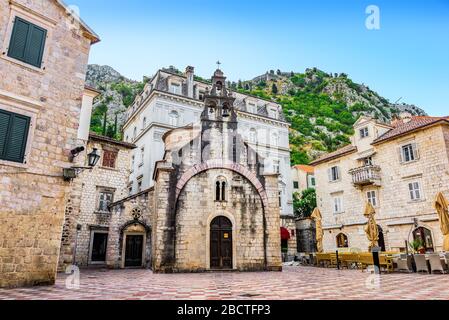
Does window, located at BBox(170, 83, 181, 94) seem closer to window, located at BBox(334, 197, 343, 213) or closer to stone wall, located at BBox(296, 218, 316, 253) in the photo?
window, located at BBox(334, 197, 343, 213)

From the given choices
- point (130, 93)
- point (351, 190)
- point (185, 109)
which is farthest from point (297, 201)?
point (130, 93)

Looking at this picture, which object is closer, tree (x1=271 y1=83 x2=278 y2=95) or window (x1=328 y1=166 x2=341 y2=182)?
window (x1=328 y1=166 x2=341 y2=182)

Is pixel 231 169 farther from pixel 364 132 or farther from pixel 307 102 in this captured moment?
pixel 307 102

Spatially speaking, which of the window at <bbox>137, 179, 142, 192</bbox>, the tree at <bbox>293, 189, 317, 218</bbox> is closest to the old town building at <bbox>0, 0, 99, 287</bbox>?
the window at <bbox>137, 179, 142, 192</bbox>

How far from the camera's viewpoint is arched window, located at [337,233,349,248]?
27641mm

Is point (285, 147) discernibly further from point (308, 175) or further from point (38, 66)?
point (38, 66)

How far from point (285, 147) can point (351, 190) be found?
12.6m

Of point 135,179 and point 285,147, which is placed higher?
point 285,147

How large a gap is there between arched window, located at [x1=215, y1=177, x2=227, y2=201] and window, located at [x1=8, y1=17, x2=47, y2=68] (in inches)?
428

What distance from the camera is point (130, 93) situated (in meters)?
66.2

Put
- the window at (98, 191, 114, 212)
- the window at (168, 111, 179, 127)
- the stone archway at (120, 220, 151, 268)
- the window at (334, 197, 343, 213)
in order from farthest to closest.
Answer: the window at (168, 111, 179, 127), the window at (334, 197, 343, 213), the window at (98, 191, 114, 212), the stone archway at (120, 220, 151, 268)
